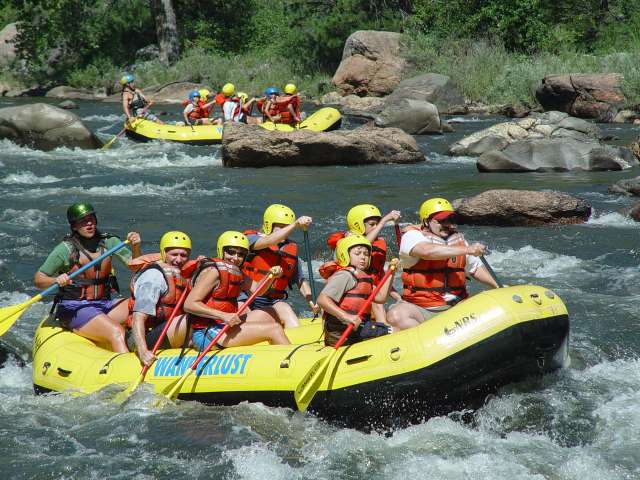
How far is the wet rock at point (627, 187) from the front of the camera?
43.4 feet

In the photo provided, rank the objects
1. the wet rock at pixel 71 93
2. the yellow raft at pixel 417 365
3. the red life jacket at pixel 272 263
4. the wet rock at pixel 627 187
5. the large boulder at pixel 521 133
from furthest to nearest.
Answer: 1. the wet rock at pixel 71 93
2. the large boulder at pixel 521 133
3. the wet rock at pixel 627 187
4. the red life jacket at pixel 272 263
5. the yellow raft at pixel 417 365

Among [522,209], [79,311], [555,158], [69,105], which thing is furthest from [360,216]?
[69,105]

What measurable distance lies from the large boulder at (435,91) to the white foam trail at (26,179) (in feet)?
36.2

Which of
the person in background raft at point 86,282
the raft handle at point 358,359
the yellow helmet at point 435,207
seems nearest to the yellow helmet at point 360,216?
the yellow helmet at point 435,207

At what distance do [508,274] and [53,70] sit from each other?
27.6 metres

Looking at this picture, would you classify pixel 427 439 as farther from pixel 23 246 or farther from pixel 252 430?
pixel 23 246

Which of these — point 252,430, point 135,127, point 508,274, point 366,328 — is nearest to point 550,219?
point 508,274

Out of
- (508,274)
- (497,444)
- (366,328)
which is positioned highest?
(366,328)

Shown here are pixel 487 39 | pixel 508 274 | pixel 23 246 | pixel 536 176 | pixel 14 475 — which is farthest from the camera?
pixel 487 39

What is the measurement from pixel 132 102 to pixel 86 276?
43.6ft

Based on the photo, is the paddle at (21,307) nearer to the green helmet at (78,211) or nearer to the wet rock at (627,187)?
the green helmet at (78,211)

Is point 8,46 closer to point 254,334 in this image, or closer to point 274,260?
point 274,260

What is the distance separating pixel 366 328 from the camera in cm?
616

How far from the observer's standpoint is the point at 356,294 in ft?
19.9
